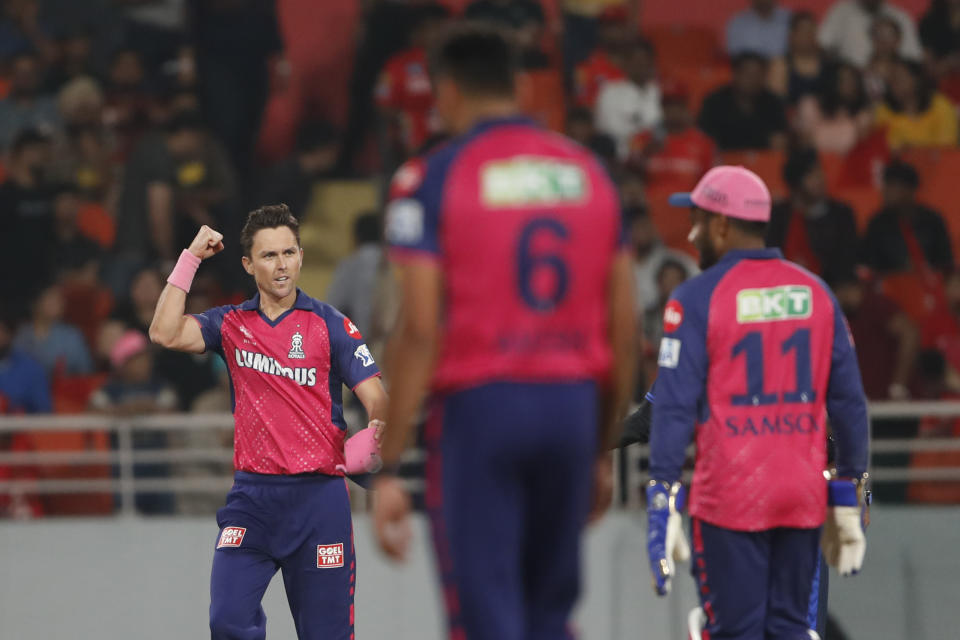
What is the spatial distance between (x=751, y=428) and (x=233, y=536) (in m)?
2.26

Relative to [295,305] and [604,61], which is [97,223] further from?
[295,305]

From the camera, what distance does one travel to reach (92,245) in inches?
504

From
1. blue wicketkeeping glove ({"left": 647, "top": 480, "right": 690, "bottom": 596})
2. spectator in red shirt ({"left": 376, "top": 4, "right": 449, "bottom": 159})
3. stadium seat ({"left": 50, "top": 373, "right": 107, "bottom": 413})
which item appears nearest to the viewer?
blue wicketkeeping glove ({"left": 647, "top": 480, "right": 690, "bottom": 596})

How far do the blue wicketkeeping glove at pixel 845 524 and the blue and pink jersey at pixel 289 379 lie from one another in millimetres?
1937

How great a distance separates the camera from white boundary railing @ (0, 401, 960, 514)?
33.4ft

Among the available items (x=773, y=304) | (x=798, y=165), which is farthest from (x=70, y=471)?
(x=773, y=304)

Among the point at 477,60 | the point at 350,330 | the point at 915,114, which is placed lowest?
the point at 350,330

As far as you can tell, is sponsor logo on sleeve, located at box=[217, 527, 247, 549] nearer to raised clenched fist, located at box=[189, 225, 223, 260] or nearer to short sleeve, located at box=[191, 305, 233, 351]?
short sleeve, located at box=[191, 305, 233, 351]

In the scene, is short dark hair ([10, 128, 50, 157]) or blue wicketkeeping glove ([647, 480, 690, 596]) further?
short dark hair ([10, 128, 50, 157])

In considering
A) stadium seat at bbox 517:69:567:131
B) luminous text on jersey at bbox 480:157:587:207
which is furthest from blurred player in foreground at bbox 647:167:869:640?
stadium seat at bbox 517:69:567:131

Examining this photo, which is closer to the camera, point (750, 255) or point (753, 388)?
point (753, 388)

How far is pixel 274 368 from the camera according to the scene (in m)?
6.58

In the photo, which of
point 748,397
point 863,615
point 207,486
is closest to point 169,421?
point 207,486

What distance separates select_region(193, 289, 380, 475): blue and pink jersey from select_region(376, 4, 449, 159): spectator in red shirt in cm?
649
